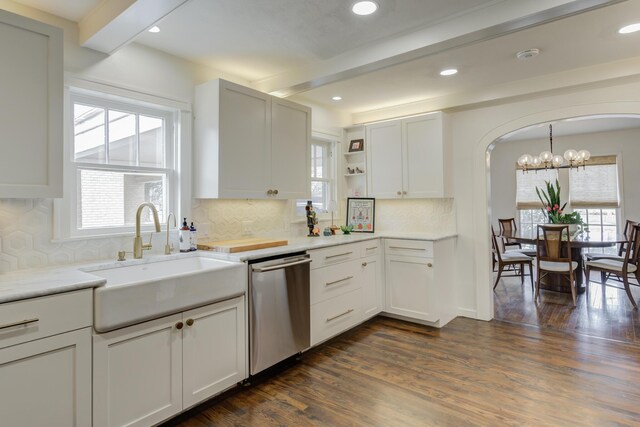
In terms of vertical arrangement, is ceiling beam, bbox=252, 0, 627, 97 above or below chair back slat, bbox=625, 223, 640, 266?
above

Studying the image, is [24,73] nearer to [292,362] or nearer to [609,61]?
[292,362]

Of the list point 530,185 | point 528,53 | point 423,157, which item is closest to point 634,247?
point 423,157

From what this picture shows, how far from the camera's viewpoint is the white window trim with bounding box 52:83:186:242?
234 cm

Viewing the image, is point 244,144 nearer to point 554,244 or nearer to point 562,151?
point 554,244

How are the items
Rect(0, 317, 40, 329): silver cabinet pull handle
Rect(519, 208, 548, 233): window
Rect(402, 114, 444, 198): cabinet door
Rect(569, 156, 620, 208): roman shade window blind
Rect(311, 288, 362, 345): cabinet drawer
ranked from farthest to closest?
Rect(519, 208, 548, 233): window, Rect(569, 156, 620, 208): roman shade window blind, Rect(402, 114, 444, 198): cabinet door, Rect(311, 288, 362, 345): cabinet drawer, Rect(0, 317, 40, 329): silver cabinet pull handle

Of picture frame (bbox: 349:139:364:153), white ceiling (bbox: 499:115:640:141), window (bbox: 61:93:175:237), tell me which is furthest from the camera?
white ceiling (bbox: 499:115:640:141)

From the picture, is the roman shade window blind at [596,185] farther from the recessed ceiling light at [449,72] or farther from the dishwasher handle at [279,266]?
the dishwasher handle at [279,266]

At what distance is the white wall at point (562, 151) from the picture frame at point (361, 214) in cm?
452

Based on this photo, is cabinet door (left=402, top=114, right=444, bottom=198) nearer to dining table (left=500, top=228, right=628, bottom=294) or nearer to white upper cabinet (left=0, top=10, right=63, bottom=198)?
dining table (left=500, top=228, right=628, bottom=294)

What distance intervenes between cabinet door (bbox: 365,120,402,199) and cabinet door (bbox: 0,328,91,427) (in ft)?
11.0

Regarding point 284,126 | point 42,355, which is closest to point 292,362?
point 42,355

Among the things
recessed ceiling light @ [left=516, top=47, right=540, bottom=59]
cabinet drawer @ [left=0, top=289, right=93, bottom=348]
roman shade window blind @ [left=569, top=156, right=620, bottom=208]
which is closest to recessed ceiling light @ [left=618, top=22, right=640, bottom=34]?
recessed ceiling light @ [left=516, top=47, right=540, bottom=59]

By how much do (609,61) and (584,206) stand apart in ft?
15.5

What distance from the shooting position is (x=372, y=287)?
152 inches
